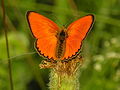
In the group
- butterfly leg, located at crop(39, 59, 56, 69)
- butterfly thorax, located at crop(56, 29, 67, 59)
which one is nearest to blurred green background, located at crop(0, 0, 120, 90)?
butterfly thorax, located at crop(56, 29, 67, 59)

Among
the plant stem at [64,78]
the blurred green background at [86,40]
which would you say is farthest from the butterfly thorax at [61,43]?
the blurred green background at [86,40]

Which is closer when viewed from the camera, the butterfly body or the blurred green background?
the butterfly body

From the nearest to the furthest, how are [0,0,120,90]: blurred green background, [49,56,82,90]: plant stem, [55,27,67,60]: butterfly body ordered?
[49,56,82,90]: plant stem → [55,27,67,60]: butterfly body → [0,0,120,90]: blurred green background

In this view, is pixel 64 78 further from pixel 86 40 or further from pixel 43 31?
pixel 86 40

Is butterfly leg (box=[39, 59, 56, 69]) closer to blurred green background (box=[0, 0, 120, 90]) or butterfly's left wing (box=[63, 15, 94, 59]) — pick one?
butterfly's left wing (box=[63, 15, 94, 59])

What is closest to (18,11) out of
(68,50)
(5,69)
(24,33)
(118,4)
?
(24,33)

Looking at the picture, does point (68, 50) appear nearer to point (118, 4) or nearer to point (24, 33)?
Result: point (24, 33)

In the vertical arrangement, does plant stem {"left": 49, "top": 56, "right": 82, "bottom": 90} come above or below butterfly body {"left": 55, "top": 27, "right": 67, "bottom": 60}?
below

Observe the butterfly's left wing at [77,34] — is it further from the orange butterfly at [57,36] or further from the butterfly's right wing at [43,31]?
the butterfly's right wing at [43,31]
